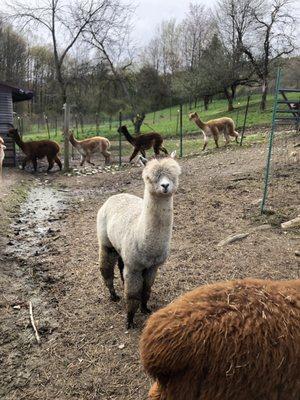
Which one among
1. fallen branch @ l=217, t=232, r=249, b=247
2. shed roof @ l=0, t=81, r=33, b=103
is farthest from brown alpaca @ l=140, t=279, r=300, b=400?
shed roof @ l=0, t=81, r=33, b=103

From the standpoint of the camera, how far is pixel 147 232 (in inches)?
160

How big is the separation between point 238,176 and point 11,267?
670 cm

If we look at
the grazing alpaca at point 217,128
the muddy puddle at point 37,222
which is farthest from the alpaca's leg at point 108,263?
the grazing alpaca at point 217,128

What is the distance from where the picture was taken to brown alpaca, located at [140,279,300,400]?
78.2 inches

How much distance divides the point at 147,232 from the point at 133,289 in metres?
0.65

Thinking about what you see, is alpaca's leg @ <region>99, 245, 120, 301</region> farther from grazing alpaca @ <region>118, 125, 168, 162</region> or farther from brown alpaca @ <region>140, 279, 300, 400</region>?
grazing alpaca @ <region>118, 125, 168, 162</region>

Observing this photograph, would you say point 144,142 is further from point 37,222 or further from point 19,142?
point 37,222

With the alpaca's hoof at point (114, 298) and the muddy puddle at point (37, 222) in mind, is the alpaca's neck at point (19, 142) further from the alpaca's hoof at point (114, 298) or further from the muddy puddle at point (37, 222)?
the alpaca's hoof at point (114, 298)

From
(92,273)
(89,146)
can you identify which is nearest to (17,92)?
(89,146)

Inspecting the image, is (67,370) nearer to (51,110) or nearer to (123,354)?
(123,354)

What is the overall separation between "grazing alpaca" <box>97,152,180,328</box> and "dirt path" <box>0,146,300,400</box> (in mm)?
471

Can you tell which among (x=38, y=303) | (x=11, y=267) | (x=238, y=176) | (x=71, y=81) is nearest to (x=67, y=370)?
(x=38, y=303)

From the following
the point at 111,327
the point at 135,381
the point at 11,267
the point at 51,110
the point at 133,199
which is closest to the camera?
the point at 135,381

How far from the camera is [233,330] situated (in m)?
2.04
